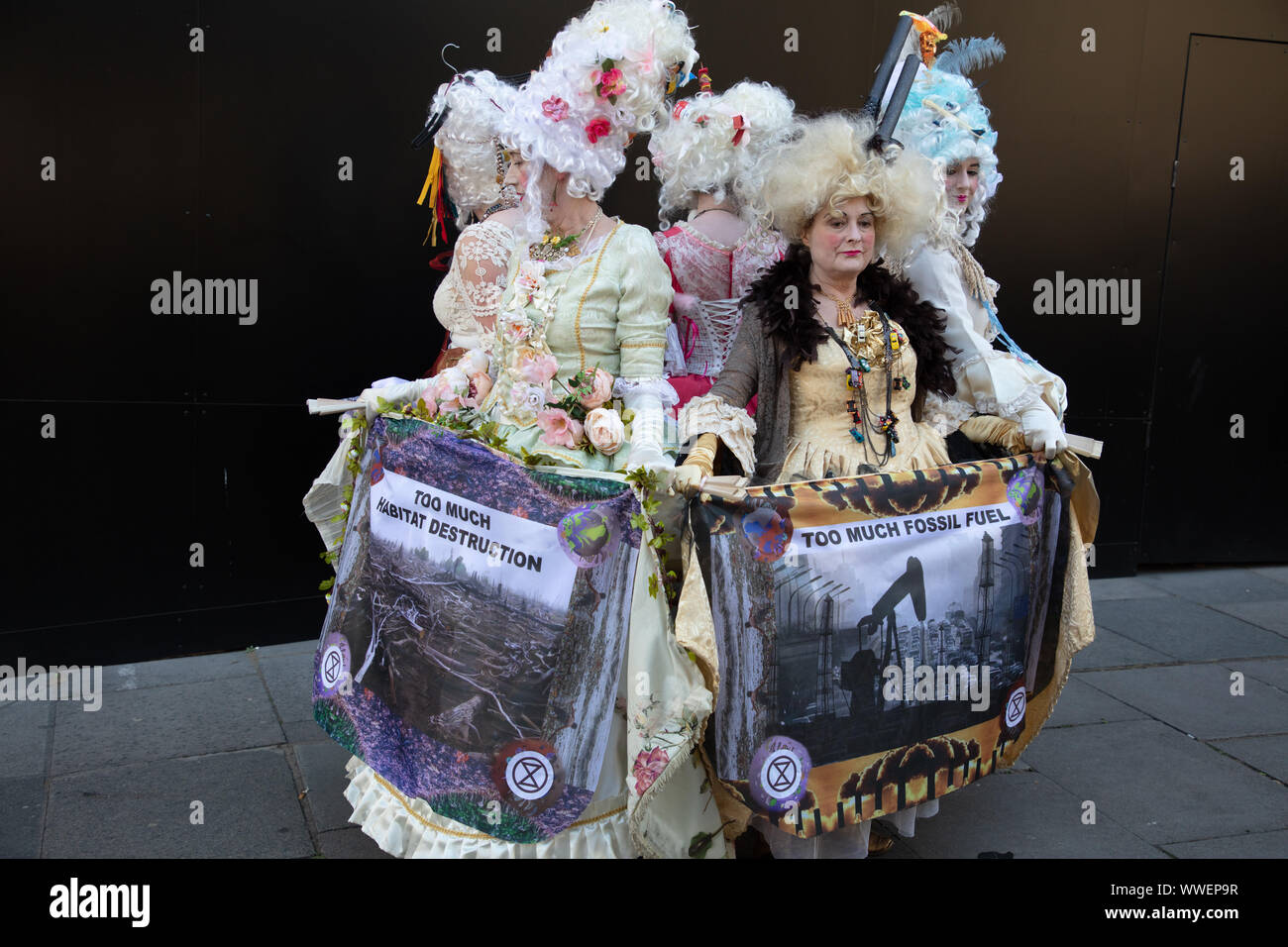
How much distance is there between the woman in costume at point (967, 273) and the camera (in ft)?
11.6

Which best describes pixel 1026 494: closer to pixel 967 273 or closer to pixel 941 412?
pixel 941 412

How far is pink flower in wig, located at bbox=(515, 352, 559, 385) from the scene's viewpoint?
327 centimetres

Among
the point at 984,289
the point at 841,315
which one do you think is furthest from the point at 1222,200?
the point at 841,315

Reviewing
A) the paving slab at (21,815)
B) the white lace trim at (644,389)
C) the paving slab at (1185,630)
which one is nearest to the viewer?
the white lace trim at (644,389)

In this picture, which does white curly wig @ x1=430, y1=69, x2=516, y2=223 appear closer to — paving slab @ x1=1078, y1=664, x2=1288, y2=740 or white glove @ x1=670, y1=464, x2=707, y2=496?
white glove @ x1=670, y1=464, x2=707, y2=496

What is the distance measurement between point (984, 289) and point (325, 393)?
292 cm

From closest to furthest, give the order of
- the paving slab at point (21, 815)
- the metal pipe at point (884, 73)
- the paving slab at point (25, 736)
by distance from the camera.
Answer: the paving slab at point (21, 815) → the metal pipe at point (884, 73) → the paving slab at point (25, 736)

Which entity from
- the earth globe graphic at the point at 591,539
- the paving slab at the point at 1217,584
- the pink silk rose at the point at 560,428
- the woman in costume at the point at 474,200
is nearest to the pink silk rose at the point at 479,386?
the woman in costume at the point at 474,200

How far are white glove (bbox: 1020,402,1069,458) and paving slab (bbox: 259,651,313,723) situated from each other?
279 centimetres

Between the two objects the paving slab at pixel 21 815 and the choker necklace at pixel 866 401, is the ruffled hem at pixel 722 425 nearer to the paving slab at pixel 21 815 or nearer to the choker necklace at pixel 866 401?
the choker necklace at pixel 866 401

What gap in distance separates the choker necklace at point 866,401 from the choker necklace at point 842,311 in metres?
0.04

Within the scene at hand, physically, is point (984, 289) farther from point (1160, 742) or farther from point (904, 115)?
point (1160, 742)

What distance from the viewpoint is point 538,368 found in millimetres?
3270
